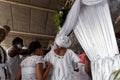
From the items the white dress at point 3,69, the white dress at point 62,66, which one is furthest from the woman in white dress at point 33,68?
the white dress at point 3,69

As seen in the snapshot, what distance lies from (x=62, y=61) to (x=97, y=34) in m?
0.60

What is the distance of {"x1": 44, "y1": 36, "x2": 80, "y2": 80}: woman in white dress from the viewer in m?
3.41

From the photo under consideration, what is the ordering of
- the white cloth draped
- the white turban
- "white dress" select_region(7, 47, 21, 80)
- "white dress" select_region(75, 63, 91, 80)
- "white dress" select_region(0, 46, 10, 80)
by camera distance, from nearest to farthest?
1. the white cloth draped
2. "white dress" select_region(0, 46, 10, 80)
3. the white turban
4. "white dress" select_region(75, 63, 91, 80)
5. "white dress" select_region(7, 47, 21, 80)

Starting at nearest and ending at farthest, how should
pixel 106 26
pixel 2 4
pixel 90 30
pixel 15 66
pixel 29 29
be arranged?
pixel 106 26 < pixel 90 30 < pixel 15 66 < pixel 2 4 < pixel 29 29

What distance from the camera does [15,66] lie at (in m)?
3.98

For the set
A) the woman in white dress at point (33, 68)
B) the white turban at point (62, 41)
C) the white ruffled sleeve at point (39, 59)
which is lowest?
the woman in white dress at point (33, 68)

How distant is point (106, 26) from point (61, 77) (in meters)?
0.88

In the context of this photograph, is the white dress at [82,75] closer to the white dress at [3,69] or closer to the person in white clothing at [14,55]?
the person in white clothing at [14,55]

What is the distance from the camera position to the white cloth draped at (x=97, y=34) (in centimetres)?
293

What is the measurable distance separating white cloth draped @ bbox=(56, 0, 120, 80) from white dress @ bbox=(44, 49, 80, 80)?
264mm

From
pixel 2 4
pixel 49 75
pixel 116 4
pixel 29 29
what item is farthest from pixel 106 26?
pixel 29 29

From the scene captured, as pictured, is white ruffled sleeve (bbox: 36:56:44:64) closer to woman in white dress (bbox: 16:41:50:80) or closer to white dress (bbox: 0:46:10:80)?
woman in white dress (bbox: 16:41:50:80)

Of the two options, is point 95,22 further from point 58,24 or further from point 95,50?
point 58,24

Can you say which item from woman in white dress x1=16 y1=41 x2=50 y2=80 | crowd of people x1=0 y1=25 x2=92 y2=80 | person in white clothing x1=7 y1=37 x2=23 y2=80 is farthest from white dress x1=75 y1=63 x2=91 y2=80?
person in white clothing x1=7 y1=37 x2=23 y2=80
